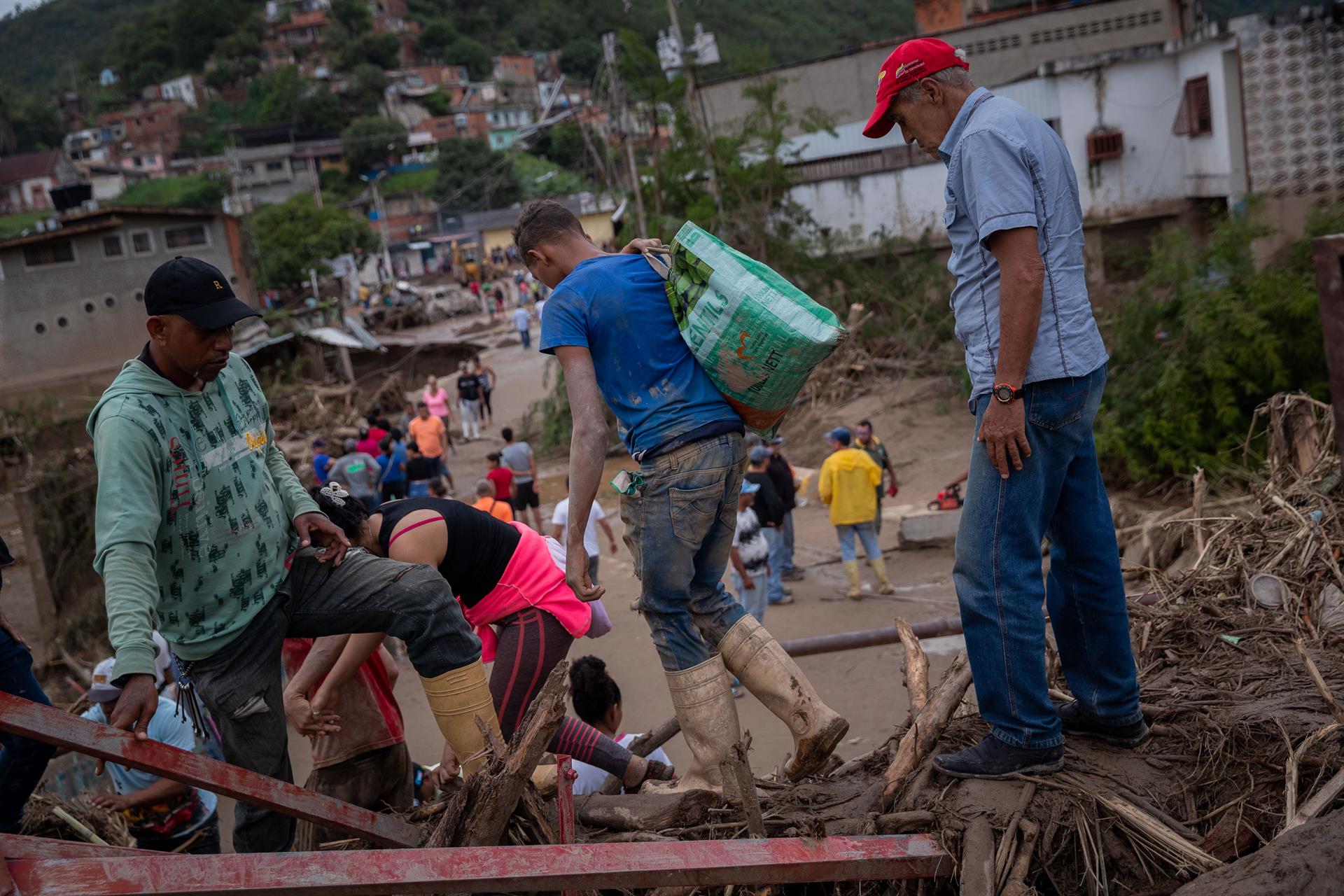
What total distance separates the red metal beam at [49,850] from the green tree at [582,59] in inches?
4013

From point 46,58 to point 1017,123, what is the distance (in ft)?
520

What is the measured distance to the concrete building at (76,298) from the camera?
3084 centimetres

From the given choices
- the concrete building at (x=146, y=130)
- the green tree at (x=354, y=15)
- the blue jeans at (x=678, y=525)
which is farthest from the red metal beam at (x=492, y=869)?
the green tree at (x=354, y=15)

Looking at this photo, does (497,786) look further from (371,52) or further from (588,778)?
(371,52)

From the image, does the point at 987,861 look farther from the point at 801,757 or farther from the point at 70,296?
the point at 70,296

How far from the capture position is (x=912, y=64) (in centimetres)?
282

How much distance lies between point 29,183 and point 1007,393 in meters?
94.5

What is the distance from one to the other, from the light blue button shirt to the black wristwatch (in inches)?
2.6

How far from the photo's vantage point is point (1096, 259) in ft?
63.5

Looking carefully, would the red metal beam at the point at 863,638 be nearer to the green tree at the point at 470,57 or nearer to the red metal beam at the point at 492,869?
the red metal beam at the point at 492,869

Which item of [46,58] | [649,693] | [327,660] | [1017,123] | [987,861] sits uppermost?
[46,58]

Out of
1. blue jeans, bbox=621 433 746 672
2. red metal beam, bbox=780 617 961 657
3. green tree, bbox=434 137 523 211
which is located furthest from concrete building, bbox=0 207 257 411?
green tree, bbox=434 137 523 211

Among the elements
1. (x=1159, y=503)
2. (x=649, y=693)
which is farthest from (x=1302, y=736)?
(x=1159, y=503)

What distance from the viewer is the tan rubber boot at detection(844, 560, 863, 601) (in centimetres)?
1092
